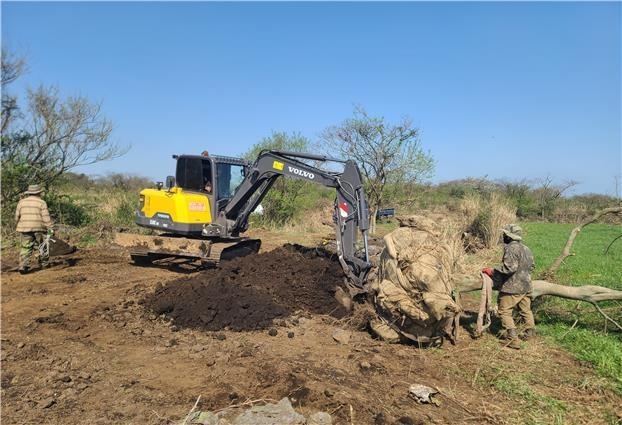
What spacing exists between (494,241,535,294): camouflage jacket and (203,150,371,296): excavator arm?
7.24 ft

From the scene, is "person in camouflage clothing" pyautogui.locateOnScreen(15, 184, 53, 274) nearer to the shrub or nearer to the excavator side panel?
the excavator side panel

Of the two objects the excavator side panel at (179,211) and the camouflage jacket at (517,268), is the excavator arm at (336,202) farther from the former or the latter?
the camouflage jacket at (517,268)

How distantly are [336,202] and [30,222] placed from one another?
23.4ft

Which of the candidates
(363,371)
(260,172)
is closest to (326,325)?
(363,371)

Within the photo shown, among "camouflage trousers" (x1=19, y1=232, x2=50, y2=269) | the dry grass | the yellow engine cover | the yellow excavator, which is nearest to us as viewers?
the yellow excavator

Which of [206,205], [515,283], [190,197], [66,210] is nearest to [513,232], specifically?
[515,283]

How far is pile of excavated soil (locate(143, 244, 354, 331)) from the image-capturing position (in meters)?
6.94

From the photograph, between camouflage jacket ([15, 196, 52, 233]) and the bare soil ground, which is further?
camouflage jacket ([15, 196, 52, 233])

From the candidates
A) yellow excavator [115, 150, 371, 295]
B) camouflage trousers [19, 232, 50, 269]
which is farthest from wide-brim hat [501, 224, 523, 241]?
camouflage trousers [19, 232, 50, 269]

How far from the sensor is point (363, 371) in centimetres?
525

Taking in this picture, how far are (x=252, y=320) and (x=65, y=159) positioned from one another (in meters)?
13.3

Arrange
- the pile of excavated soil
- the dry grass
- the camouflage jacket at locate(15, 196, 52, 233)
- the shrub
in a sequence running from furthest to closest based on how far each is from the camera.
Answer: the shrub, the dry grass, the camouflage jacket at locate(15, 196, 52, 233), the pile of excavated soil

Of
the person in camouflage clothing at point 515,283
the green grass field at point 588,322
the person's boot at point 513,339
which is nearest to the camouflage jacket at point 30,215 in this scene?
the person in camouflage clothing at point 515,283

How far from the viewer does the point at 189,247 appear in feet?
33.7
